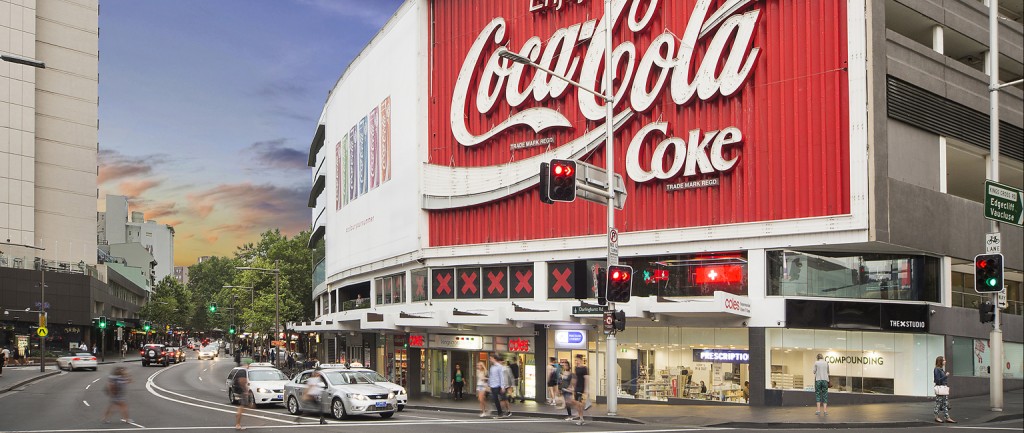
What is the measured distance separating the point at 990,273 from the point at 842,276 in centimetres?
654

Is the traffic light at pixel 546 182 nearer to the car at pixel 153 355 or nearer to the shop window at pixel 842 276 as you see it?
the shop window at pixel 842 276

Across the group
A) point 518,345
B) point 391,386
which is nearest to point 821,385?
point 391,386

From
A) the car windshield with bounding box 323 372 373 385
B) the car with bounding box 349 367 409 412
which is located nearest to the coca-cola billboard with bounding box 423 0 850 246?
the car with bounding box 349 367 409 412

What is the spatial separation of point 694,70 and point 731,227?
5819 mm

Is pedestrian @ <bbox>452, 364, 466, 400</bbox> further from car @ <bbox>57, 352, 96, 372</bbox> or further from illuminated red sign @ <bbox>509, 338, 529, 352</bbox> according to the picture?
car @ <bbox>57, 352, 96, 372</bbox>

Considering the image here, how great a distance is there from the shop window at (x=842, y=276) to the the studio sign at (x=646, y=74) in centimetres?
400

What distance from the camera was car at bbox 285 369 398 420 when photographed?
1041 inches

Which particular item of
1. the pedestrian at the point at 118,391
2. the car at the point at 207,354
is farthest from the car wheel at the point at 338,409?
the car at the point at 207,354

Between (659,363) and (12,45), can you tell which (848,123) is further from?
(12,45)

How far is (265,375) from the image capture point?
111ft

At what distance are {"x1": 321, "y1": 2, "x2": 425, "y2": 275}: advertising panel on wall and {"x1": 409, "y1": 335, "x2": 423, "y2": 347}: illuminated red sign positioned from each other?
4.24m

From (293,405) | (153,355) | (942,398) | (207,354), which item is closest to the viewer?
(942,398)

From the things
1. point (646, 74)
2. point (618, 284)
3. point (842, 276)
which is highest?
point (646, 74)

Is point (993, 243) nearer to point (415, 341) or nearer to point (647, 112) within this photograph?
point (647, 112)
